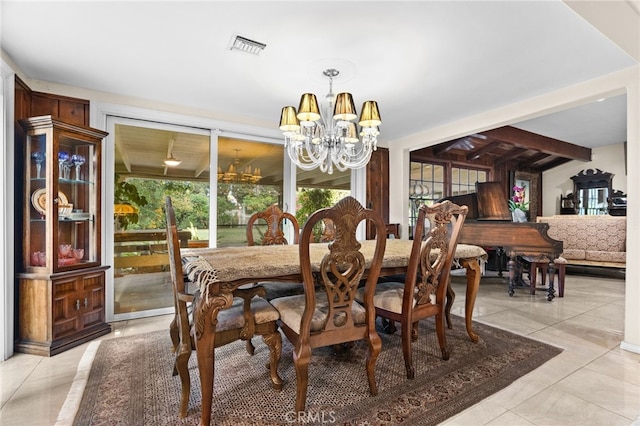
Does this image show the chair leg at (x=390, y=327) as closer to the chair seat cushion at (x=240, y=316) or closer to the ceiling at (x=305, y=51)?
the chair seat cushion at (x=240, y=316)

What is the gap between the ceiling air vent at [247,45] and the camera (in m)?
2.11

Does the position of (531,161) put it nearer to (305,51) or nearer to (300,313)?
(305,51)

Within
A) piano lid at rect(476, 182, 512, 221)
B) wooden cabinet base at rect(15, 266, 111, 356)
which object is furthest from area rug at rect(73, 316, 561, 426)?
piano lid at rect(476, 182, 512, 221)

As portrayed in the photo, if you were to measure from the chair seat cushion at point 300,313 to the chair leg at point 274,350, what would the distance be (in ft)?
0.33

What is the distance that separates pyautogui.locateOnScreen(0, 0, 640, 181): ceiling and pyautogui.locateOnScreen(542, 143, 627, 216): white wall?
17.9 feet

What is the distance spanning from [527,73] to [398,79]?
42.5 inches

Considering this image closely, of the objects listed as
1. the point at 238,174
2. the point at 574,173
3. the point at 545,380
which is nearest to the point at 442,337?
the point at 545,380

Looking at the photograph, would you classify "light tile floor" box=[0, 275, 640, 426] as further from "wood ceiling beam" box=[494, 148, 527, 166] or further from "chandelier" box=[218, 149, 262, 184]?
"wood ceiling beam" box=[494, 148, 527, 166]

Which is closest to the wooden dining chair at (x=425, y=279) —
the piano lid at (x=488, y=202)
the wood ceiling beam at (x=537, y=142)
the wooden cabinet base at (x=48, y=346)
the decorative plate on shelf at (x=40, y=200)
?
the wooden cabinet base at (x=48, y=346)

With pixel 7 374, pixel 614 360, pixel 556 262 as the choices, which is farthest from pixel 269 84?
pixel 556 262

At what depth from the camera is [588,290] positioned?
14.1 ft

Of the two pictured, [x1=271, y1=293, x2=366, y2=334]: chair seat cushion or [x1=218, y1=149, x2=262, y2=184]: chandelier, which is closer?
[x1=271, y1=293, x2=366, y2=334]: chair seat cushion

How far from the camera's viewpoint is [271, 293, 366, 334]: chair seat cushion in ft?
5.47

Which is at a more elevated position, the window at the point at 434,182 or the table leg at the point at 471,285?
the window at the point at 434,182
